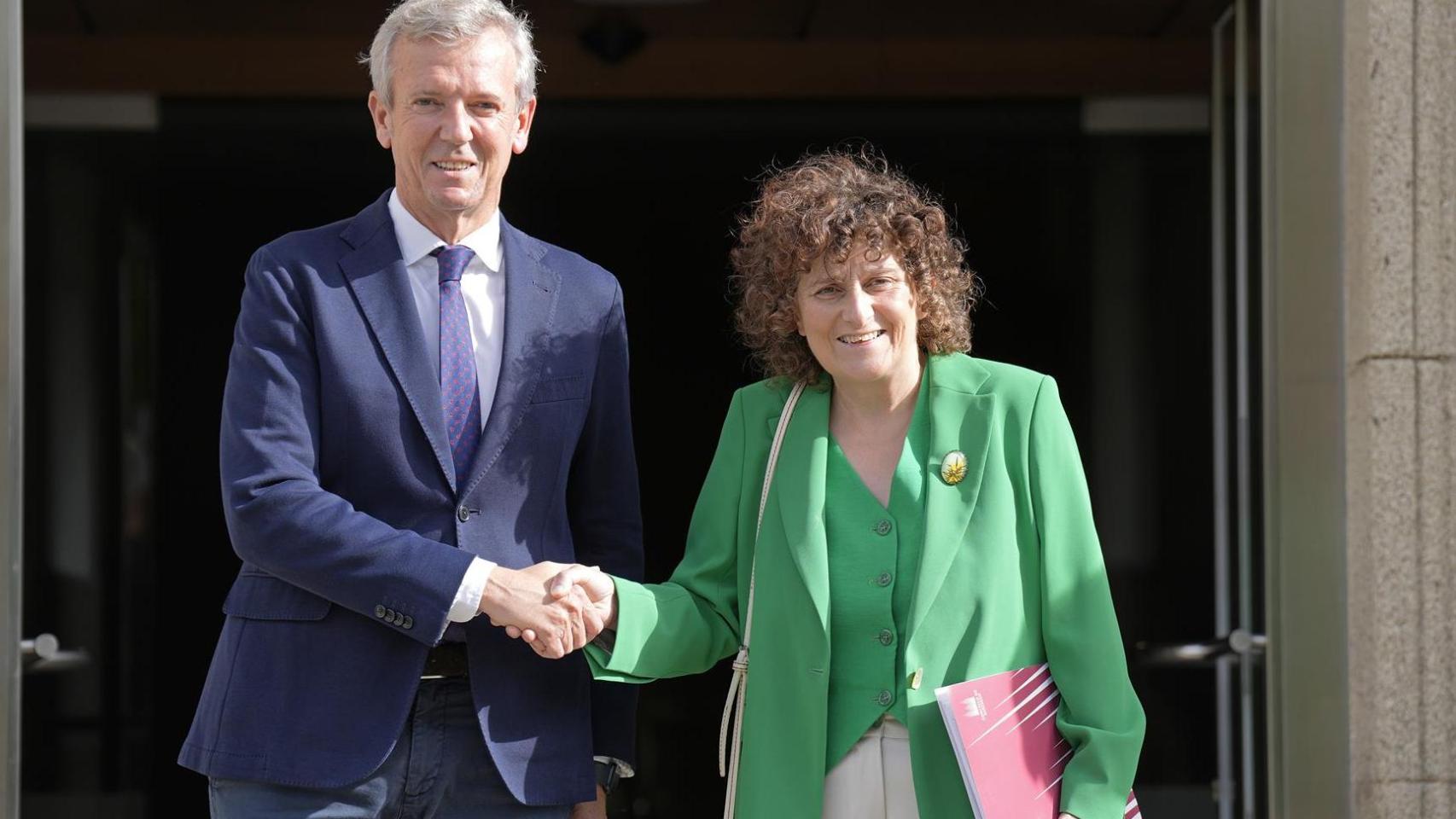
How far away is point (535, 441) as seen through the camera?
8.84 ft

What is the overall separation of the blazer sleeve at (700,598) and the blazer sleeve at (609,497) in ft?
0.35

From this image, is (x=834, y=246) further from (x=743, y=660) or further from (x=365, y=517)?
(x=365, y=517)

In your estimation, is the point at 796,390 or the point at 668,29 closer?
the point at 796,390

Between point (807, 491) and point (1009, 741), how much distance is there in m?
0.47

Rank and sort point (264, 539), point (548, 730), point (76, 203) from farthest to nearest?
point (76, 203) → point (548, 730) → point (264, 539)

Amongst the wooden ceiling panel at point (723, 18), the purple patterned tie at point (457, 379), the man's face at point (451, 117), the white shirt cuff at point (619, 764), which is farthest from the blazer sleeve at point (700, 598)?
the wooden ceiling panel at point (723, 18)

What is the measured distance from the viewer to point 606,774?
286cm

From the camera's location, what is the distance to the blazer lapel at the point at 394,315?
2.59 metres

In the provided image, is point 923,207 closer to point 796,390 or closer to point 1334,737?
point 796,390

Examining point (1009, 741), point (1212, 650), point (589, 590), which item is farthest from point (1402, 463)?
point (589, 590)

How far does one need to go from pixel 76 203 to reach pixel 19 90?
1.37 metres

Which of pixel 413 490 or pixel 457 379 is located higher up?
pixel 457 379

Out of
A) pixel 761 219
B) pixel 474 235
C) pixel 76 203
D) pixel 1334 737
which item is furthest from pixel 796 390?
pixel 76 203

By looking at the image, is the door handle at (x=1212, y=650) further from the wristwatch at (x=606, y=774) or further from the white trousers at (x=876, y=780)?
the wristwatch at (x=606, y=774)
